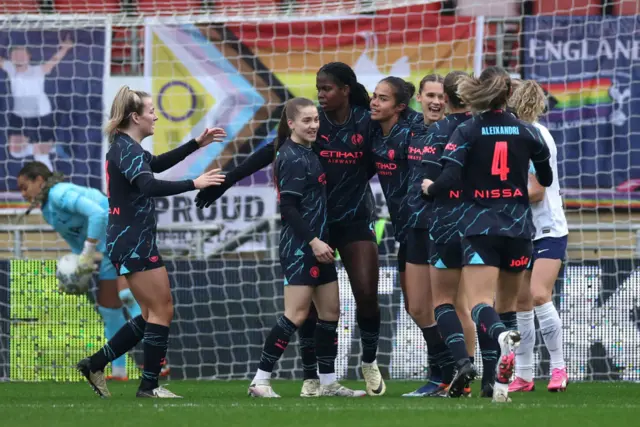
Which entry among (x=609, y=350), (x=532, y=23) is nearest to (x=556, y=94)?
(x=532, y=23)

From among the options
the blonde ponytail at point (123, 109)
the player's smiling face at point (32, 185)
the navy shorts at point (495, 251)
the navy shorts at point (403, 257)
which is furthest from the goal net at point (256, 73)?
the navy shorts at point (495, 251)

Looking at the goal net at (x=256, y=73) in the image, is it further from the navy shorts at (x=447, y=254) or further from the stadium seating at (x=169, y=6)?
the navy shorts at (x=447, y=254)

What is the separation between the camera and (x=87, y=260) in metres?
9.19

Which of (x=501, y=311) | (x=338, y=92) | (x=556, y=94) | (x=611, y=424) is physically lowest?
(x=611, y=424)

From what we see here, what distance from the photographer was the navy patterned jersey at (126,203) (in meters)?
6.99

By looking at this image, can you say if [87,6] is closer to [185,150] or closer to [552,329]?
[185,150]

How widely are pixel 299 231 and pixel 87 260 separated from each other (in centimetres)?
282

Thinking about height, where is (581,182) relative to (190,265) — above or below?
above

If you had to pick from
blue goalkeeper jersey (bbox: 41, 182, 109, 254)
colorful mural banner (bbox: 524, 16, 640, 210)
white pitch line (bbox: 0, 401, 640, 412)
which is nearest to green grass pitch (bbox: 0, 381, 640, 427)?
white pitch line (bbox: 0, 401, 640, 412)

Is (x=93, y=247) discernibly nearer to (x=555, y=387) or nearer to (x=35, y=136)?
(x=555, y=387)

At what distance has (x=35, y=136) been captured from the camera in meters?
13.4

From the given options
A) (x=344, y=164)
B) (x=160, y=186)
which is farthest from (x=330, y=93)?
(x=160, y=186)

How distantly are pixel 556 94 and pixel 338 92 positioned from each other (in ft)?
20.2

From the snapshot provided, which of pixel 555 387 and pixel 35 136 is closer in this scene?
pixel 555 387
